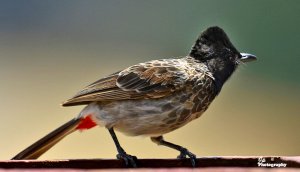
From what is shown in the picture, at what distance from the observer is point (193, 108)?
401 cm

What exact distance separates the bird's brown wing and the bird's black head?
21 centimetres

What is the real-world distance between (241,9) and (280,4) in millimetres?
669

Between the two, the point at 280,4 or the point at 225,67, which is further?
the point at 280,4

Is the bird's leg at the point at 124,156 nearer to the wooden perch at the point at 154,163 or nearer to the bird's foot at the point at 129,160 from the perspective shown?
the bird's foot at the point at 129,160

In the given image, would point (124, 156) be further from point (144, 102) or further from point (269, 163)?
point (269, 163)

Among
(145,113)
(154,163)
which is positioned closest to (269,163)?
(154,163)

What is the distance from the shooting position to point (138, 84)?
4.12m

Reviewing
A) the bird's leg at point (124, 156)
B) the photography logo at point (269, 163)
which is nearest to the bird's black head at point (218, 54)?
the bird's leg at point (124, 156)

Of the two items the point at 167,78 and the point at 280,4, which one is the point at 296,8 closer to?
the point at 280,4

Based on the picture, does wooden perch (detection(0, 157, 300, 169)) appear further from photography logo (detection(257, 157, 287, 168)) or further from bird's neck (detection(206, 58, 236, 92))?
bird's neck (detection(206, 58, 236, 92))

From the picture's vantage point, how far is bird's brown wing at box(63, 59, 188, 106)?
3969 mm

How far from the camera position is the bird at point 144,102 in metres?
3.94

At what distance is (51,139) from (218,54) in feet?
3.30

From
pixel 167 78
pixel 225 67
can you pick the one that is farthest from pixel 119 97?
pixel 225 67
